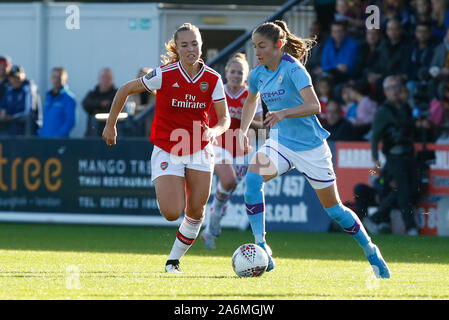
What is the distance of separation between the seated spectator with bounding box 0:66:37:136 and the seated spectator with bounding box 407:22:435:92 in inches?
257

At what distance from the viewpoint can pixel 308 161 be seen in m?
8.67

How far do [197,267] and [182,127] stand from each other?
5.26 ft

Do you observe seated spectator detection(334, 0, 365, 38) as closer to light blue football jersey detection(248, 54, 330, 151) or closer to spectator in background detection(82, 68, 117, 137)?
spectator in background detection(82, 68, 117, 137)

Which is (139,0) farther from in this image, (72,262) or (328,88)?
(72,262)

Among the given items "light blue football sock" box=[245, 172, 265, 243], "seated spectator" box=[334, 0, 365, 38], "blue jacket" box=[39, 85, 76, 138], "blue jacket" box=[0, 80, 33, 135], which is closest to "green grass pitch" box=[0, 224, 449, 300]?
"light blue football sock" box=[245, 172, 265, 243]

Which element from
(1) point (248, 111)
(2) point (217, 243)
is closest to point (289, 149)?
(1) point (248, 111)

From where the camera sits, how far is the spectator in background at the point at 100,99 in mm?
17250

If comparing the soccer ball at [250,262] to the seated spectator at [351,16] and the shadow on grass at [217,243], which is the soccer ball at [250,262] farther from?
the seated spectator at [351,16]

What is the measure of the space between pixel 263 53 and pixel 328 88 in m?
7.13

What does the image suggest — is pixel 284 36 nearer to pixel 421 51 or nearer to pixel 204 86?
pixel 204 86

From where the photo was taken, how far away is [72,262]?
10180mm

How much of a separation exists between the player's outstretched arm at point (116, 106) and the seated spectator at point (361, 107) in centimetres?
684

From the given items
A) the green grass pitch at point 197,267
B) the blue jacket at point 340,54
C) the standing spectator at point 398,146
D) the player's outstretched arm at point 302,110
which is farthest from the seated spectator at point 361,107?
the player's outstretched arm at point 302,110

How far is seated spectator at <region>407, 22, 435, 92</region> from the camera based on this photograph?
15391 mm
